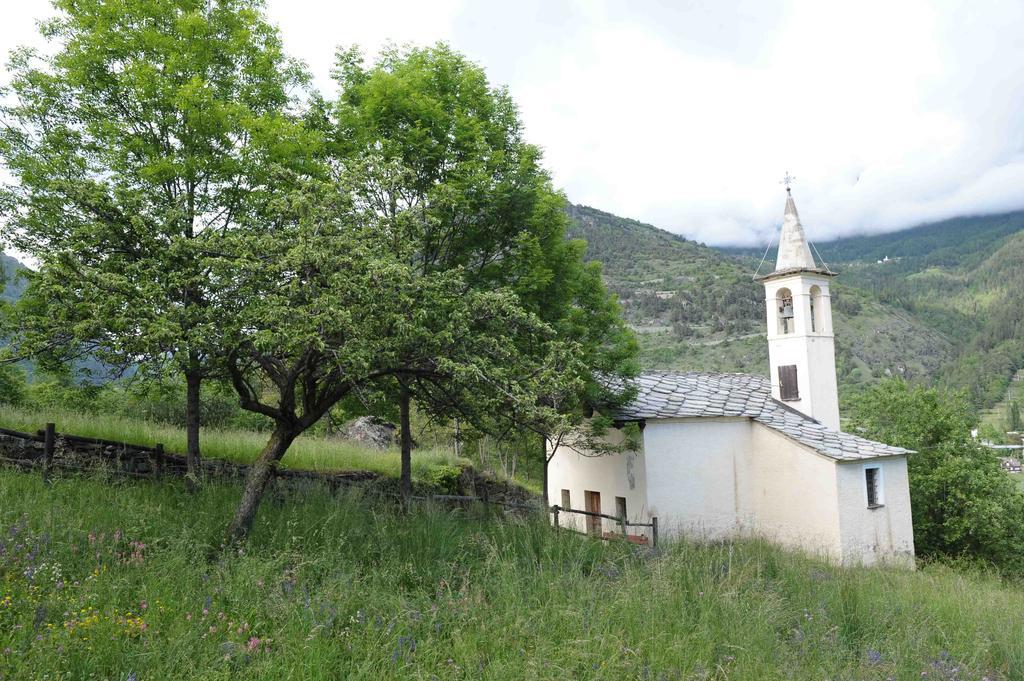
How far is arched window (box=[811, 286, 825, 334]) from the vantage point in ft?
83.0

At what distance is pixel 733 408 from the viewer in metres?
20.8

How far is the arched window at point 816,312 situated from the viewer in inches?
996

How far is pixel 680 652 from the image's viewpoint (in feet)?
14.5

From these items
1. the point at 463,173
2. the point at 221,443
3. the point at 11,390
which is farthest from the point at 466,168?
the point at 11,390

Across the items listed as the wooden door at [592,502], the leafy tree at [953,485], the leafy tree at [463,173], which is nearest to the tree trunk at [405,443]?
the leafy tree at [463,173]

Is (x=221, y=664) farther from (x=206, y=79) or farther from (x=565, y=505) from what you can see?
(x=565, y=505)

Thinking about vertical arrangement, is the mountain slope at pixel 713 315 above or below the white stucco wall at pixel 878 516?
above

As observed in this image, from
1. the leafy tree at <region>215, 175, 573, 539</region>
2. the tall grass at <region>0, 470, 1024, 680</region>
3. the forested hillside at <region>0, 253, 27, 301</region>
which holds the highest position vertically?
the forested hillside at <region>0, 253, 27, 301</region>

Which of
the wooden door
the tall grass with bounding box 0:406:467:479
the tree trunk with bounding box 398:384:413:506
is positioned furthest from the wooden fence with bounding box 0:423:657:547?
the wooden door

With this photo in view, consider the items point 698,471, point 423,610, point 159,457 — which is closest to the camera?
point 423,610

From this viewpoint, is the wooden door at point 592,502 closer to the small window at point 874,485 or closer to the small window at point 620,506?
the small window at point 620,506

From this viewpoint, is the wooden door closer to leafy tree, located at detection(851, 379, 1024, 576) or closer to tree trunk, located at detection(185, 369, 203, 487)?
leafy tree, located at detection(851, 379, 1024, 576)

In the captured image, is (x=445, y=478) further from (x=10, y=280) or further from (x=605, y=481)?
(x=10, y=280)

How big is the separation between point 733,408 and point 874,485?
454 cm
